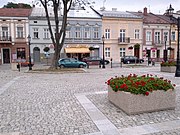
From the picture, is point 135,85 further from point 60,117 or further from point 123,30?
point 123,30

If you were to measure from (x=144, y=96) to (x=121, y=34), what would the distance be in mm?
32087

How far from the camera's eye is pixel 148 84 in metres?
5.51

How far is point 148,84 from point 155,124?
4.05ft

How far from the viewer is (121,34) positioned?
36.3 metres

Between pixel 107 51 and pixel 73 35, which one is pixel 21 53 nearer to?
pixel 73 35

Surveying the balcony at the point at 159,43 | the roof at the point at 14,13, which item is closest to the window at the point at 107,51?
the balcony at the point at 159,43

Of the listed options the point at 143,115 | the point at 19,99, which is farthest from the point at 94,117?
the point at 19,99

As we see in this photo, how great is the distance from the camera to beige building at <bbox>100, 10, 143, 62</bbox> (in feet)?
116

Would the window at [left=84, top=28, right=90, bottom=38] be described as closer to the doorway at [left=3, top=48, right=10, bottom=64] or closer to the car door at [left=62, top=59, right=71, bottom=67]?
the car door at [left=62, top=59, right=71, bottom=67]

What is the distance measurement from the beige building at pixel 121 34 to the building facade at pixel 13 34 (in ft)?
45.5

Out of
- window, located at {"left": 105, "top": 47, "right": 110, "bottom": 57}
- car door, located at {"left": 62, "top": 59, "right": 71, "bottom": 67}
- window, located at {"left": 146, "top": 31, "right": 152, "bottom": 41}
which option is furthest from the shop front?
window, located at {"left": 146, "top": 31, "right": 152, "bottom": 41}

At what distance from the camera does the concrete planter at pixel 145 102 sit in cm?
526

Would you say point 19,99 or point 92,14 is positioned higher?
point 92,14

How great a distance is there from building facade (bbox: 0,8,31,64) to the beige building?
13.9 meters
